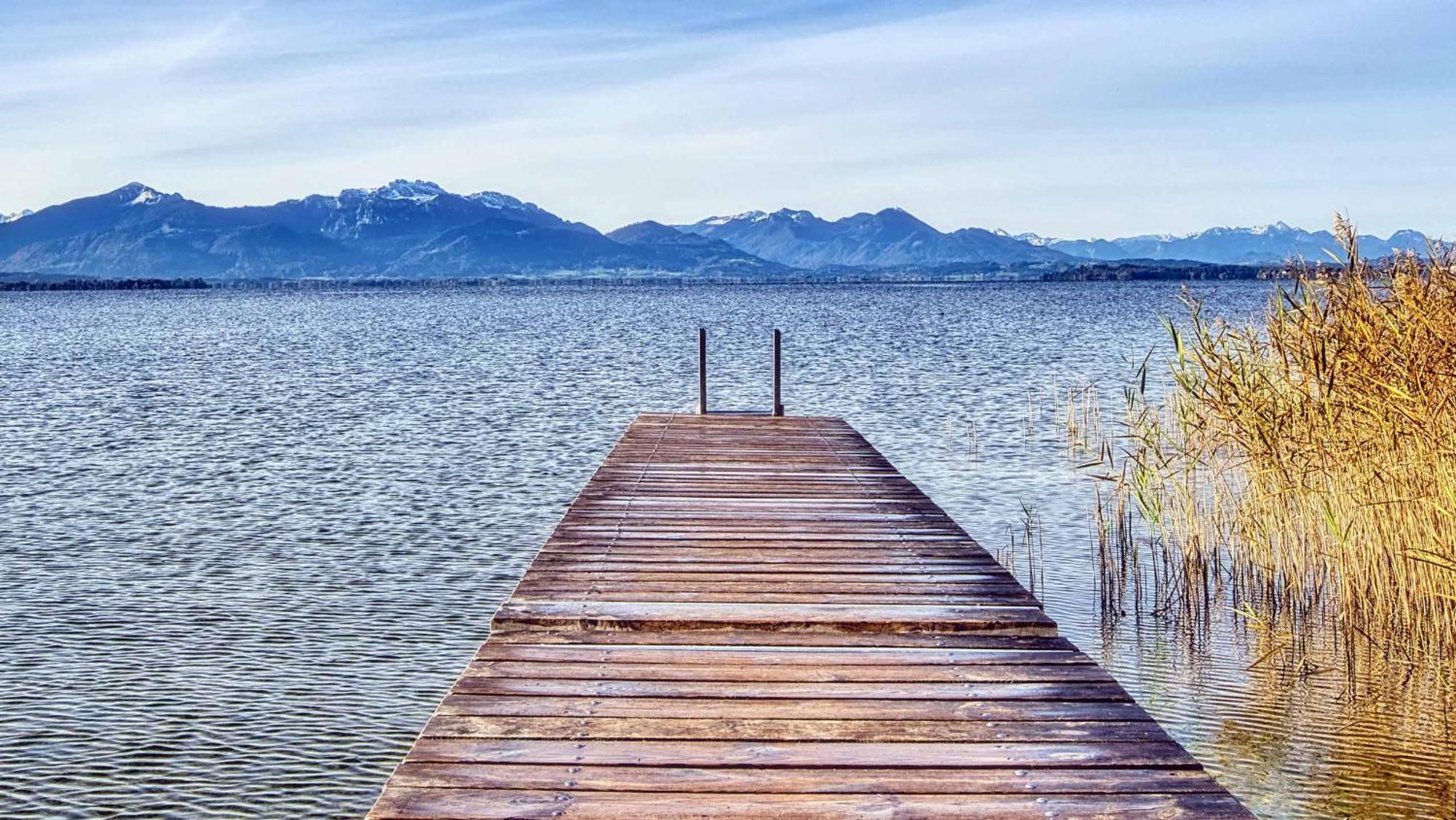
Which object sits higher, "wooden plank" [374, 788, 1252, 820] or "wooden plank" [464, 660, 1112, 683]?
"wooden plank" [464, 660, 1112, 683]

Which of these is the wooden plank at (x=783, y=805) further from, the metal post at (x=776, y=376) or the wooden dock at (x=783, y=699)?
the metal post at (x=776, y=376)

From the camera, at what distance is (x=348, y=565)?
39.0ft

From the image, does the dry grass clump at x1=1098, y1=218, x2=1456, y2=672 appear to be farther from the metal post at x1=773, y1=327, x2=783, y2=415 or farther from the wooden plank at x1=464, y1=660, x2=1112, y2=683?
the metal post at x1=773, y1=327, x2=783, y2=415

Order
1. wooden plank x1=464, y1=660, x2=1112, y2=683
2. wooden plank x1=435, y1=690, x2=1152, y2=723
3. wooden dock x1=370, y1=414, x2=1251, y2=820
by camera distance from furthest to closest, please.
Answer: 1. wooden plank x1=464, y1=660, x2=1112, y2=683
2. wooden plank x1=435, y1=690, x2=1152, y2=723
3. wooden dock x1=370, y1=414, x2=1251, y2=820

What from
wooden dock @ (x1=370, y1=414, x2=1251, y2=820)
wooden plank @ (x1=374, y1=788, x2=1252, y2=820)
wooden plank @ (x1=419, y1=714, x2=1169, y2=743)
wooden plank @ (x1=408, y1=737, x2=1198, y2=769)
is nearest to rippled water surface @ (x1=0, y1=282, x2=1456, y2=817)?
wooden dock @ (x1=370, y1=414, x2=1251, y2=820)

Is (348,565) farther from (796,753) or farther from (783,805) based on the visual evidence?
(783,805)

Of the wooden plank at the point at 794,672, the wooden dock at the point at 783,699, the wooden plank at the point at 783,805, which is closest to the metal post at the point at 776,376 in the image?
the wooden dock at the point at 783,699

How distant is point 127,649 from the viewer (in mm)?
9227

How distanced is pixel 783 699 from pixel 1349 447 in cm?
511

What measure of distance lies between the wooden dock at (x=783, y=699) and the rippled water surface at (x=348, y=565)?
149cm

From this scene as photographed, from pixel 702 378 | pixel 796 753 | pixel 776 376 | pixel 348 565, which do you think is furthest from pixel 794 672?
pixel 776 376

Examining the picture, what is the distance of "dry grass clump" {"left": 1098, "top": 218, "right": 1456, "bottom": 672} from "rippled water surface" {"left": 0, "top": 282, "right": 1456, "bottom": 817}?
2.31 feet

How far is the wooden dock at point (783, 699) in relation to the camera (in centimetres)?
422

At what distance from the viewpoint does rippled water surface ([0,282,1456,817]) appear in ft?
23.4
